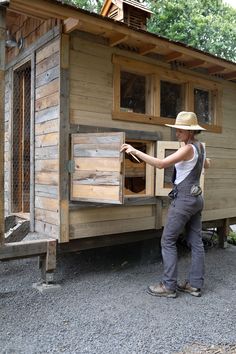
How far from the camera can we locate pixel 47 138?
449 cm

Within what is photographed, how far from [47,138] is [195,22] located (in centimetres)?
1791

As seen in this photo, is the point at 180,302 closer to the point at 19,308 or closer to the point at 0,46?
the point at 19,308

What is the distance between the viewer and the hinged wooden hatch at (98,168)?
3949 millimetres

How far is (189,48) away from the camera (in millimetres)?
4887

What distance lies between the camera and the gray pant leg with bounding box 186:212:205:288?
13.5 ft

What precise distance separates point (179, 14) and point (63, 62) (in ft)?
57.8

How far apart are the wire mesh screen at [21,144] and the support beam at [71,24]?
5.10 ft

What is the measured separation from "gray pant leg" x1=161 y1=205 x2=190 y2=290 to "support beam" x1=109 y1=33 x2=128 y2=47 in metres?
2.12

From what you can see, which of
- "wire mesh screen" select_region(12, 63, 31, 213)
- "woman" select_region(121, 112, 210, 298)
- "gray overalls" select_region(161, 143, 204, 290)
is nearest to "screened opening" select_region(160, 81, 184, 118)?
"woman" select_region(121, 112, 210, 298)

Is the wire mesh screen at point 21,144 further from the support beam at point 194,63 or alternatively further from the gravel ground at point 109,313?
the support beam at point 194,63

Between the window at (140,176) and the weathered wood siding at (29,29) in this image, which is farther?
the window at (140,176)

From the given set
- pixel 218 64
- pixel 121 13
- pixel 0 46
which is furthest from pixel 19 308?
pixel 121 13

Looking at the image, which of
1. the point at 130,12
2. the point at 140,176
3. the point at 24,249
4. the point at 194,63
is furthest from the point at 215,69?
the point at 24,249

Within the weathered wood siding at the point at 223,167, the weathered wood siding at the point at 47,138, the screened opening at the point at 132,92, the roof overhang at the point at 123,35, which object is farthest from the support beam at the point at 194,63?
the weathered wood siding at the point at 47,138
